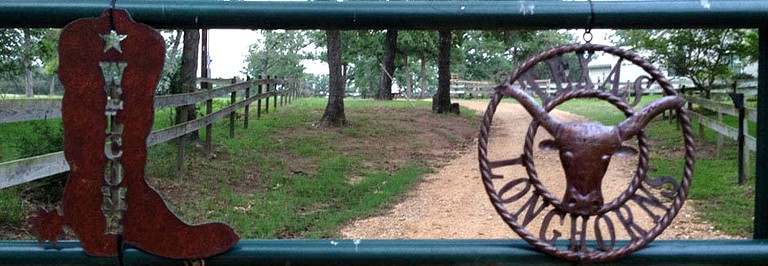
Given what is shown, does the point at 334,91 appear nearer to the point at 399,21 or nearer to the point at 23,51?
the point at 23,51

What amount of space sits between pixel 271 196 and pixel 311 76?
43796 mm

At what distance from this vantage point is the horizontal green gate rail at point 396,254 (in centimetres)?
137

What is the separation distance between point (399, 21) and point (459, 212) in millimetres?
6264

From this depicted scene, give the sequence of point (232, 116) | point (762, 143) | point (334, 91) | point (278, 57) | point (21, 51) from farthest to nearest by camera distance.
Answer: point (278, 57) → point (334, 91) → point (232, 116) → point (21, 51) → point (762, 143)

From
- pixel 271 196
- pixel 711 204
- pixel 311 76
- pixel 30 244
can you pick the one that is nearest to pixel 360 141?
pixel 271 196

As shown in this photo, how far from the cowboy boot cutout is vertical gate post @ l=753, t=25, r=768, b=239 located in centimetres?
105

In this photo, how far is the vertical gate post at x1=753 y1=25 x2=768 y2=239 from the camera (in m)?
1.43

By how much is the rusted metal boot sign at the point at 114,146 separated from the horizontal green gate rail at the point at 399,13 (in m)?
0.07

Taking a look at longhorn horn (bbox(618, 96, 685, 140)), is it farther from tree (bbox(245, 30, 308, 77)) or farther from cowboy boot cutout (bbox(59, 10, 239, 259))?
tree (bbox(245, 30, 308, 77))

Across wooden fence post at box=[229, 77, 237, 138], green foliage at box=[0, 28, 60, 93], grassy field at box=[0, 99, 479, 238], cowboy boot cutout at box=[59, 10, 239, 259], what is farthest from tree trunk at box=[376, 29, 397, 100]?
cowboy boot cutout at box=[59, 10, 239, 259]

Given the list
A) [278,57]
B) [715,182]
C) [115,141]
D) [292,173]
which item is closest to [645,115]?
[115,141]

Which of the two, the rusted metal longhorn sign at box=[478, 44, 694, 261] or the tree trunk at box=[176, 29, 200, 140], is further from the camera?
the tree trunk at box=[176, 29, 200, 140]

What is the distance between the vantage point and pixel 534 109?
136 cm

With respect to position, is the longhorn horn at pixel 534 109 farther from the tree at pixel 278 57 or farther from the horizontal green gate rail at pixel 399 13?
the tree at pixel 278 57
